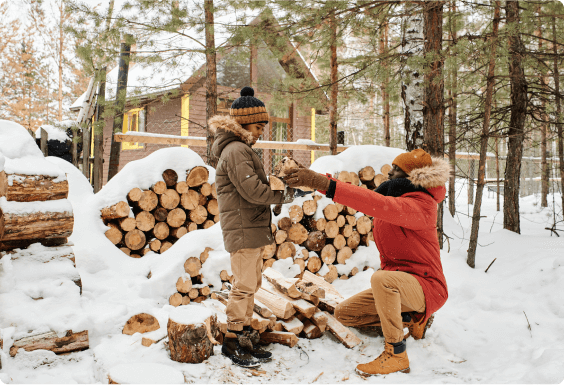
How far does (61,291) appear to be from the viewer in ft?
9.09

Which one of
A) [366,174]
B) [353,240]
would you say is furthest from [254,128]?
[353,240]

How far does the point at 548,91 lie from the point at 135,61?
6.90 m

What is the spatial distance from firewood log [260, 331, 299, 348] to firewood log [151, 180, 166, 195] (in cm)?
248

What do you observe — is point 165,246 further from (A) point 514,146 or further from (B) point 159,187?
(A) point 514,146

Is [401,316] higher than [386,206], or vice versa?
[386,206]

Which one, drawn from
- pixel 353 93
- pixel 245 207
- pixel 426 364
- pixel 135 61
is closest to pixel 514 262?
pixel 426 364

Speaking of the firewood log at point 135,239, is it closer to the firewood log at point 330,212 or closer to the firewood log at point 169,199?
the firewood log at point 169,199

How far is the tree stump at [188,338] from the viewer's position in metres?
2.42

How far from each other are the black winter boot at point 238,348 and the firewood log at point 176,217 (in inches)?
94.2

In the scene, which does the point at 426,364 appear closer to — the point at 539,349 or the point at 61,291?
the point at 539,349

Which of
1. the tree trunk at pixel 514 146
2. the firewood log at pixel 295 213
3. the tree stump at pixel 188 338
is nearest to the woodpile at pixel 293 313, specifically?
the tree stump at pixel 188 338

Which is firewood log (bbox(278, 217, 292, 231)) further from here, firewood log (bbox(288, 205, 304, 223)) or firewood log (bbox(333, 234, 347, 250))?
firewood log (bbox(333, 234, 347, 250))

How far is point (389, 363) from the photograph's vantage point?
8.19 ft

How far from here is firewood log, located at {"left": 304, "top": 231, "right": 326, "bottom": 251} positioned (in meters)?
4.82
